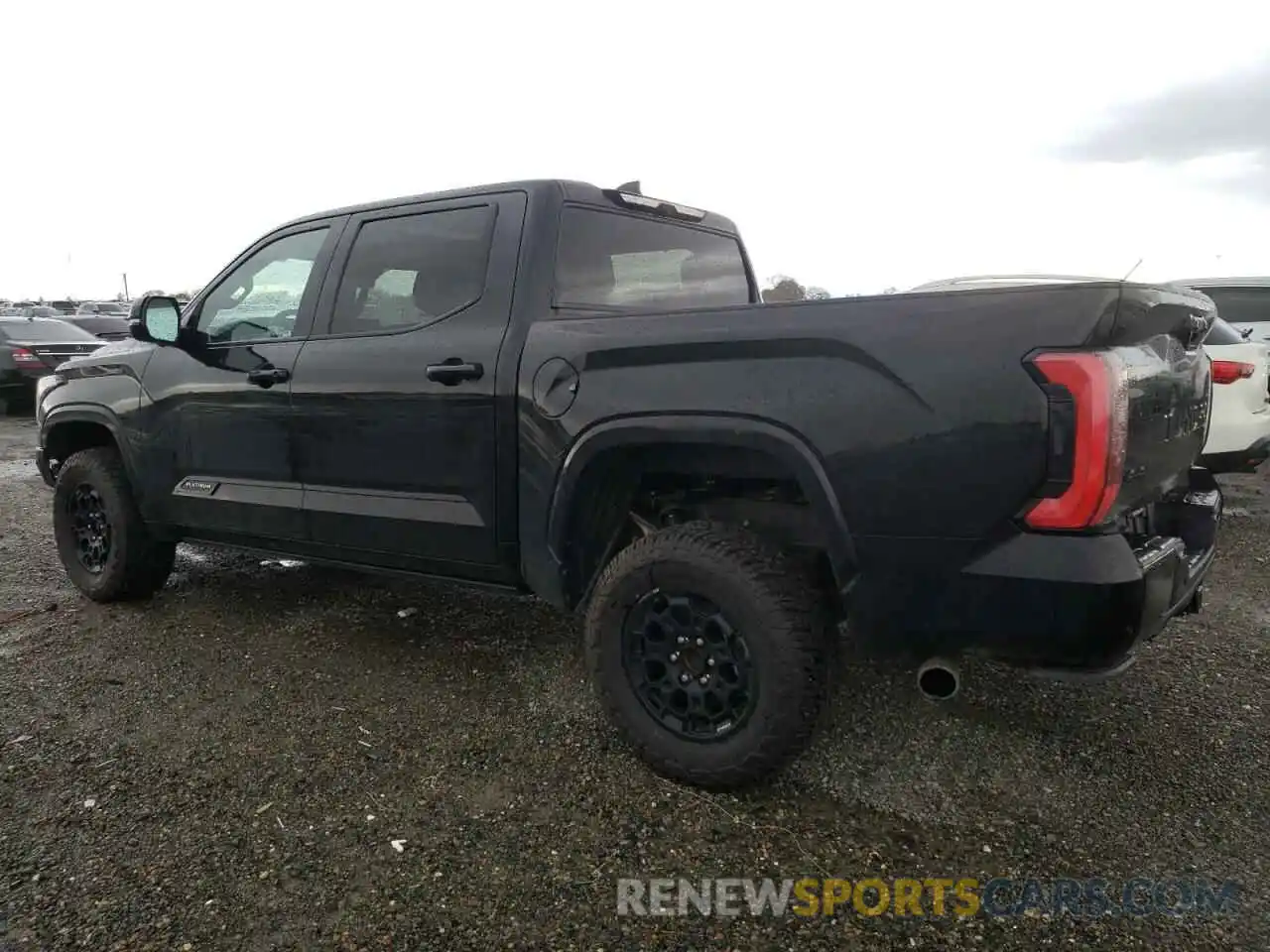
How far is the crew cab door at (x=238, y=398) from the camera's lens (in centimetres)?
362

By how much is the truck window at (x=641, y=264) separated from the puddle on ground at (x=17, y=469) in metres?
7.92

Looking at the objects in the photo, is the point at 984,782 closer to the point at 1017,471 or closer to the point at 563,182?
the point at 1017,471

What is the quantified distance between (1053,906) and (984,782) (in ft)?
1.94

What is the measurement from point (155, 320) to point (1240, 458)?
663cm

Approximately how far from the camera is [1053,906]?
6.91ft

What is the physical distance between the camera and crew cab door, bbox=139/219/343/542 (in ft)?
11.9

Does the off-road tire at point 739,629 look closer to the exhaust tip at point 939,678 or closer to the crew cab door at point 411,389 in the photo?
the exhaust tip at point 939,678

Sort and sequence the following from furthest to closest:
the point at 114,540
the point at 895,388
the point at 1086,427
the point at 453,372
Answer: the point at 114,540 < the point at 453,372 < the point at 895,388 < the point at 1086,427

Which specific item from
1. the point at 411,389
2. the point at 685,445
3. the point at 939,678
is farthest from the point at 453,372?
the point at 939,678

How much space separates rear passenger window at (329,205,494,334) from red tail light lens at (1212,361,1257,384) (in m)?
5.24

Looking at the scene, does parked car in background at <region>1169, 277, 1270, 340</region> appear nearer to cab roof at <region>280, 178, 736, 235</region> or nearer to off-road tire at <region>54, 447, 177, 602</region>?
cab roof at <region>280, 178, 736, 235</region>

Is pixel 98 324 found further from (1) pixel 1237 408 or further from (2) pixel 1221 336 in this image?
(1) pixel 1237 408

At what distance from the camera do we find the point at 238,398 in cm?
374

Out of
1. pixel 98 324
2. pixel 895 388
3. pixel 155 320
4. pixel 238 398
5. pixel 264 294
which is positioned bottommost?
pixel 98 324
